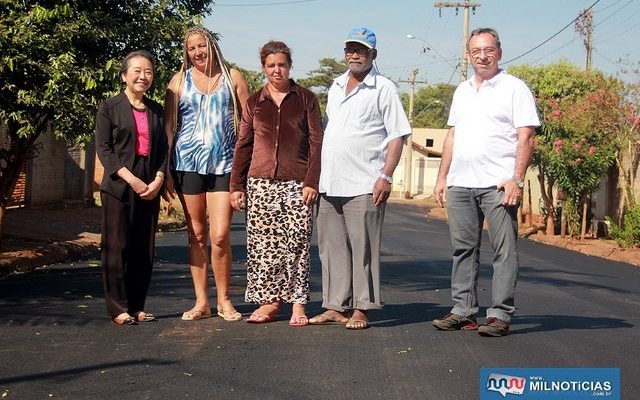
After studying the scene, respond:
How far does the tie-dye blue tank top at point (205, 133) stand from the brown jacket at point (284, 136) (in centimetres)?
21

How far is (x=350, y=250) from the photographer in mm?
7875

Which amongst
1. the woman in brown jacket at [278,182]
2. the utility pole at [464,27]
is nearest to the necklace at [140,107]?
the woman in brown jacket at [278,182]

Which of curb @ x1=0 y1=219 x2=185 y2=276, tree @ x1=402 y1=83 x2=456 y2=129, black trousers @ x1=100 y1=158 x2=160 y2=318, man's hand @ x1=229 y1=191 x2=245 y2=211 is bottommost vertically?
curb @ x1=0 y1=219 x2=185 y2=276

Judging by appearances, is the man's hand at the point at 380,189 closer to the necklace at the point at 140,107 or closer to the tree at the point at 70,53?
the necklace at the point at 140,107

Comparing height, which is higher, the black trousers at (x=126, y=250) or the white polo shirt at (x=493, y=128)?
the white polo shirt at (x=493, y=128)

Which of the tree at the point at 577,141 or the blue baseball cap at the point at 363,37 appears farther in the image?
the tree at the point at 577,141

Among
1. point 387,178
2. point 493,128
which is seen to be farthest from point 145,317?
point 493,128

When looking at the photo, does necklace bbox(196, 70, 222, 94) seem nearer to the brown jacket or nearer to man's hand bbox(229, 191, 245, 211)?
the brown jacket

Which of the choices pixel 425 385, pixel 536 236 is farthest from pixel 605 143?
pixel 425 385

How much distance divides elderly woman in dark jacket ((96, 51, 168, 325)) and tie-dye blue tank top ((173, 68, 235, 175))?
0.53ft

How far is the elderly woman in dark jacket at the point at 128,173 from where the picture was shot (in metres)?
7.87

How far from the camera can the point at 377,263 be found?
7781 mm

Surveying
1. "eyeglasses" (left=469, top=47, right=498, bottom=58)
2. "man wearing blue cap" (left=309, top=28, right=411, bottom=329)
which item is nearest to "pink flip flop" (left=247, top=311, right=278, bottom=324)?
"man wearing blue cap" (left=309, top=28, right=411, bottom=329)

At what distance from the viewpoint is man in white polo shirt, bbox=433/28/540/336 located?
7402mm
